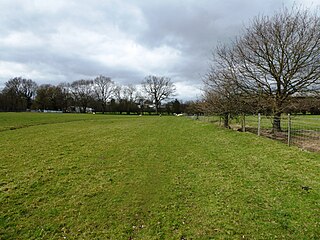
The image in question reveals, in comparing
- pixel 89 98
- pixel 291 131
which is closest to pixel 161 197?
pixel 291 131

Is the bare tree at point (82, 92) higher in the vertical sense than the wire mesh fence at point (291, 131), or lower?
higher

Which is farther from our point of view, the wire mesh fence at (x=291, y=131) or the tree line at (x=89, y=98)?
the tree line at (x=89, y=98)

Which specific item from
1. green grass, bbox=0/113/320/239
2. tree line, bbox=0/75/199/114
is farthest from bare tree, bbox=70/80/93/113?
green grass, bbox=0/113/320/239

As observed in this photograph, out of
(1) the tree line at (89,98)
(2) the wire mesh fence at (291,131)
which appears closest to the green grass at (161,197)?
(2) the wire mesh fence at (291,131)

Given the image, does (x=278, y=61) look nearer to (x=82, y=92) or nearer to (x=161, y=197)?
(x=161, y=197)

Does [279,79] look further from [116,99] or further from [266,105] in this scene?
[116,99]

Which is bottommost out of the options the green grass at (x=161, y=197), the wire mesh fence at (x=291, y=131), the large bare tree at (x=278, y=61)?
the green grass at (x=161, y=197)

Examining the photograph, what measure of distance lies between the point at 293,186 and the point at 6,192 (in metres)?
6.46

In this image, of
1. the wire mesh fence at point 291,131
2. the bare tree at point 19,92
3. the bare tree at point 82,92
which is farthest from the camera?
the bare tree at point 82,92

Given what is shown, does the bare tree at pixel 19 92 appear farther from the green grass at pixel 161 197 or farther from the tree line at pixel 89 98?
the green grass at pixel 161 197

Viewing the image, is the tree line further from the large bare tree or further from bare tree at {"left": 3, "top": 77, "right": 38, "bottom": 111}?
the large bare tree

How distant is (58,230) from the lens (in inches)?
140

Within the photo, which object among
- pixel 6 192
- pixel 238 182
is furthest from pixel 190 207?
pixel 6 192

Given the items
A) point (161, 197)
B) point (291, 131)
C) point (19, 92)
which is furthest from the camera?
point (19, 92)
